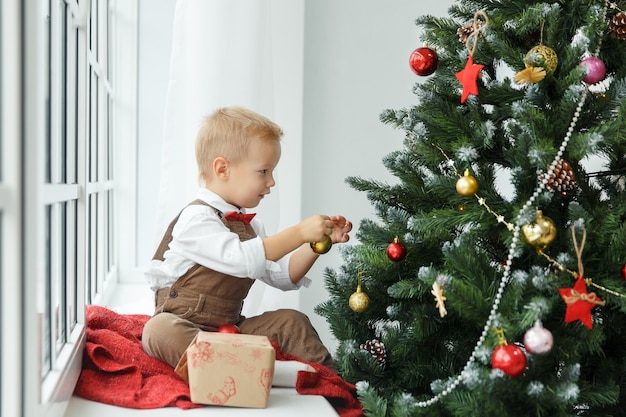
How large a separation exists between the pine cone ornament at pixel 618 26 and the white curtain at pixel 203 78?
132cm

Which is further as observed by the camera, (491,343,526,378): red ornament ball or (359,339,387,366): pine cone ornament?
(359,339,387,366): pine cone ornament

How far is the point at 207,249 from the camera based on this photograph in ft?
5.08

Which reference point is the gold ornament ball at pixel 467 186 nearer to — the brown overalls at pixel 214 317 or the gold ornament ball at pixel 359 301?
the gold ornament ball at pixel 359 301

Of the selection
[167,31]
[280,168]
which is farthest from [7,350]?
[167,31]

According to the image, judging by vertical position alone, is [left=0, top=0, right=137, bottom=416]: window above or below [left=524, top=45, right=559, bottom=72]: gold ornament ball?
below

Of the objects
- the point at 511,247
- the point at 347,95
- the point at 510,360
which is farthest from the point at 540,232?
the point at 347,95

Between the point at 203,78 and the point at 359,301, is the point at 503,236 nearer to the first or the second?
the point at 359,301

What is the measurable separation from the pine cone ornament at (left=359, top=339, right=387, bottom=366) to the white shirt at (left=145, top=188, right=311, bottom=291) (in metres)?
0.29

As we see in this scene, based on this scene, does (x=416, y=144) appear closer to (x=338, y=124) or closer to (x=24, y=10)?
(x=24, y=10)

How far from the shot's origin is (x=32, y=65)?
844 mm

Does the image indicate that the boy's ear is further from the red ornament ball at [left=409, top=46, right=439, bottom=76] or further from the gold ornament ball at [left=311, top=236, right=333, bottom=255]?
the red ornament ball at [left=409, top=46, right=439, bottom=76]

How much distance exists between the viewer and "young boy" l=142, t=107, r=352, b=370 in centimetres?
153

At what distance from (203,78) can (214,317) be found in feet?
3.11

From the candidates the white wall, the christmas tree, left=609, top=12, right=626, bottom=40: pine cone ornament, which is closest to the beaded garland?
the christmas tree
